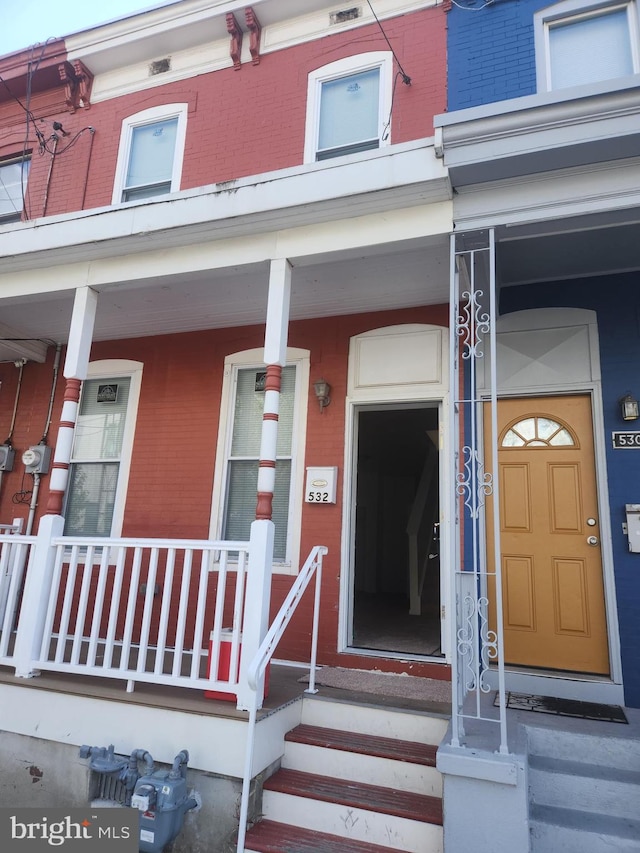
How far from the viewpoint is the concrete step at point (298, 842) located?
2605mm

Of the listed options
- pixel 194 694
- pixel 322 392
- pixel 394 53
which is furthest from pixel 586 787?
pixel 394 53

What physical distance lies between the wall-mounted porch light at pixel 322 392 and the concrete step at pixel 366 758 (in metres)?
2.43

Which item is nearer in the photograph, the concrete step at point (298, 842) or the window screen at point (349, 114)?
the concrete step at point (298, 842)

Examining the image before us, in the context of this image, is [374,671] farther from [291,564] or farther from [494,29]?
[494,29]

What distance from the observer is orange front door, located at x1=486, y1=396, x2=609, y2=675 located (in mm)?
3842

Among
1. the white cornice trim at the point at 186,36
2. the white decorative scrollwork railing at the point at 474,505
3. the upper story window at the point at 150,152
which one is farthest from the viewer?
the upper story window at the point at 150,152

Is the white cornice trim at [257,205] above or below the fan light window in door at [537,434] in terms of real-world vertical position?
above

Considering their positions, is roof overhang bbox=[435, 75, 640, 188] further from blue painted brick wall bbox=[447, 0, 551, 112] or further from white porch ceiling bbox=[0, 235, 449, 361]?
blue painted brick wall bbox=[447, 0, 551, 112]

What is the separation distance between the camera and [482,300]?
408cm

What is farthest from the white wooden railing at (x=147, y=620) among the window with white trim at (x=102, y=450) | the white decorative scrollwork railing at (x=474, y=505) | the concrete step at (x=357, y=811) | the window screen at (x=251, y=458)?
the window with white trim at (x=102, y=450)

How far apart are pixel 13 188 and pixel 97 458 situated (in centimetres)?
321

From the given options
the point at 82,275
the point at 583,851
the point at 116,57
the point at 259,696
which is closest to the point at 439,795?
the point at 583,851

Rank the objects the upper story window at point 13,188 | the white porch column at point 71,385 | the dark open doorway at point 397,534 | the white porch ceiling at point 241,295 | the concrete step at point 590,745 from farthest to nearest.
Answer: the upper story window at point 13,188 → the dark open doorway at point 397,534 → the white porch ceiling at point 241,295 → the white porch column at point 71,385 → the concrete step at point 590,745

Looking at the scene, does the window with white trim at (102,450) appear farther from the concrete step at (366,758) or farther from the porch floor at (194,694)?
the concrete step at (366,758)
